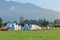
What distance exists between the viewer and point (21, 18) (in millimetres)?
24719

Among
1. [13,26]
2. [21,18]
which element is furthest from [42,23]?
[13,26]

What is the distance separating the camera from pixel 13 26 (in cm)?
2070

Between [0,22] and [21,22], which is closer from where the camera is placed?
[0,22]

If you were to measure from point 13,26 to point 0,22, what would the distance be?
2003 mm

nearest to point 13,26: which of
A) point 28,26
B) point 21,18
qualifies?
point 28,26

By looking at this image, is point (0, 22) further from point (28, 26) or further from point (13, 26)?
point (28, 26)

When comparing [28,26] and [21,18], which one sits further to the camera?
[21,18]

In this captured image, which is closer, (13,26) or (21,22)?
(13,26)

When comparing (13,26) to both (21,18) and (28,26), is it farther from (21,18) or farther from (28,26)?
(21,18)

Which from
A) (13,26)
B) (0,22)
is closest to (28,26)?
(13,26)

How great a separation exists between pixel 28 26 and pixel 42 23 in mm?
3709

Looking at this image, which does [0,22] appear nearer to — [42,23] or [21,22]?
[21,22]

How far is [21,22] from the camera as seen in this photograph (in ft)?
77.3

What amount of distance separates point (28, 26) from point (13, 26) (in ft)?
5.73
